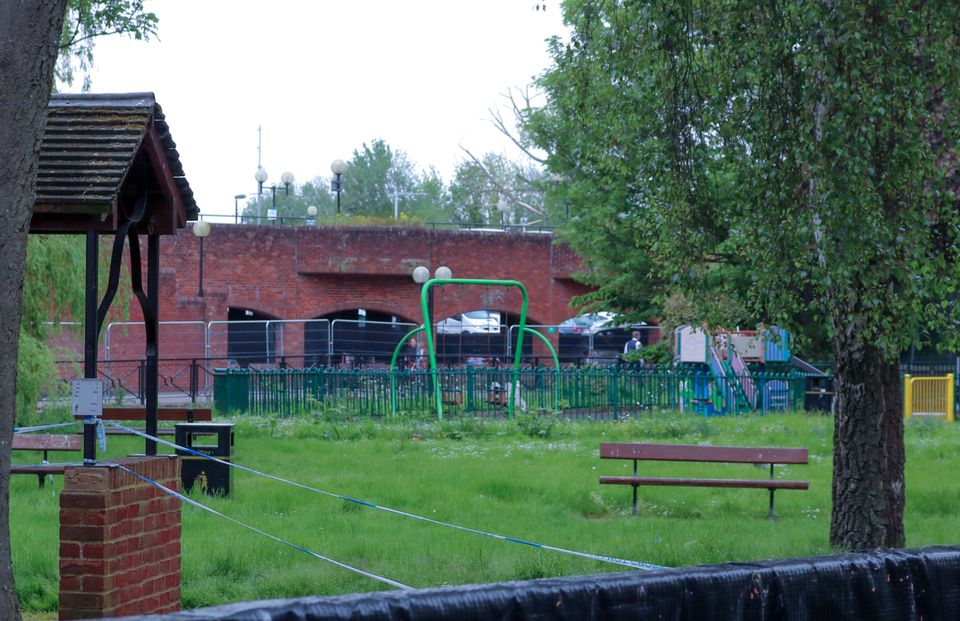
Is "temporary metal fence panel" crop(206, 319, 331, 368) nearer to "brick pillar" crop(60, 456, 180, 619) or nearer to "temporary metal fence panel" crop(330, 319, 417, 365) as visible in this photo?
"temporary metal fence panel" crop(330, 319, 417, 365)

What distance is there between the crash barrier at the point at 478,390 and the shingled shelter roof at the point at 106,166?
45.2 ft

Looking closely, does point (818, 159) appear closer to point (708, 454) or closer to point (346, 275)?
point (708, 454)

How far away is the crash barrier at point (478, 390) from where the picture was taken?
69.1ft

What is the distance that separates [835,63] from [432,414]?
1428 cm

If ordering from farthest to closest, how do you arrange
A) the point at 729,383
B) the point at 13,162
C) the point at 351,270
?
the point at 351,270, the point at 729,383, the point at 13,162

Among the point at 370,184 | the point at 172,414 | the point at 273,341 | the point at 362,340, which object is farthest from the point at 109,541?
the point at 370,184

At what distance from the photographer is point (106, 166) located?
6.36 m

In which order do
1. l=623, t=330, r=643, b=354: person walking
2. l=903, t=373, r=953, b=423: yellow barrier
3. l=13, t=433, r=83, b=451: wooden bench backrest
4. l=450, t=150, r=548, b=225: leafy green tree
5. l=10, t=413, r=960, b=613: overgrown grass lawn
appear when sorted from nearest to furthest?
l=10, t=413, r=960, b=613: overgrown grass lawn < l=13, t=433, r=83, b=451: wooden bench backrest < l=903, t=373, r=953, b=423: yellow barrier < l=623, t=330, r=643, b=354: person walking < l=450, t=150, r=548, b=225: leafy green tree

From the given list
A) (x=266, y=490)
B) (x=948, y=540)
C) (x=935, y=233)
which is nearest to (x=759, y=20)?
(x=935, y=233)

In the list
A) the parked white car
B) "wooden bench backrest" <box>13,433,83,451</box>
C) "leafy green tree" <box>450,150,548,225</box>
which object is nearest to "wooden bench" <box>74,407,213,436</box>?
"wooden bench backrest" <box>13,433,83,451</box>

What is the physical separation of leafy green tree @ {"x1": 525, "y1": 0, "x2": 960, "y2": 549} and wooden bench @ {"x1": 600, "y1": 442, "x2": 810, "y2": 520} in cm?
217

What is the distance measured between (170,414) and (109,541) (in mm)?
8325

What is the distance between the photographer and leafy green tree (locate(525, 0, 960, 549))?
24.5 ft

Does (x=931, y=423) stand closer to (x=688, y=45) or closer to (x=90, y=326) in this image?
(x=688, y=45)
